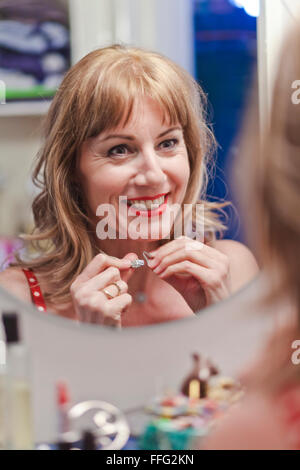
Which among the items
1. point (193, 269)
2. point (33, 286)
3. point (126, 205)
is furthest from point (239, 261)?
point (33, 286)

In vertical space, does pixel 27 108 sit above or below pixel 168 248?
above

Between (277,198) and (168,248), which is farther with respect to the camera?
(168,248)

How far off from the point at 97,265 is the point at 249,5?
388 mm

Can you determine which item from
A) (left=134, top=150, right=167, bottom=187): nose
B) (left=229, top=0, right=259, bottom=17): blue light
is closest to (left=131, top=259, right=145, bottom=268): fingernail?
(left=134, top=150, right=167, bottom=187): nose

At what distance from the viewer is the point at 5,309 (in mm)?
783

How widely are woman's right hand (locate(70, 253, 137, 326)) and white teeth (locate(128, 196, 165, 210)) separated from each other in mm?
65

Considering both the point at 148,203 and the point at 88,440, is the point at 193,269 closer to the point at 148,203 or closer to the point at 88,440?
the point at 148,203

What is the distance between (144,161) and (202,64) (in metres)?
0.15

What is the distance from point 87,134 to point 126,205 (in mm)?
104

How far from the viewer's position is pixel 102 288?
0.77 metres

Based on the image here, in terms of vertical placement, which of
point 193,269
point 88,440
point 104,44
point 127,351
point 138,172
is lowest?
point 88,440

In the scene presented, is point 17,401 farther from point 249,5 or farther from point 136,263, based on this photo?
point 249,5

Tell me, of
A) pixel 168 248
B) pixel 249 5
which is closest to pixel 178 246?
pixel 168 248
